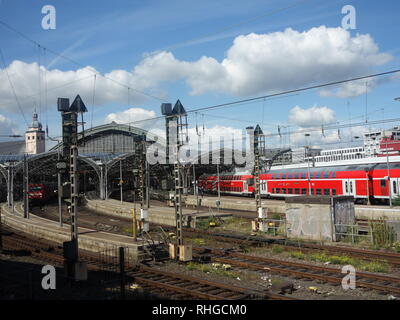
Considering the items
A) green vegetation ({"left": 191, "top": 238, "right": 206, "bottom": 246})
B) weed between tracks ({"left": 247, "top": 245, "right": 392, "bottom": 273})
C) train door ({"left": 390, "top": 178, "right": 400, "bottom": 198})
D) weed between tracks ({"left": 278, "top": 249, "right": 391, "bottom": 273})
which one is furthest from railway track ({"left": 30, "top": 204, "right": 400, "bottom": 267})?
train door ({"left": 390, "top": 178, "right": 400, "bottom": 198})

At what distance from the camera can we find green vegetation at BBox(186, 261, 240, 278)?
1561 centimetres

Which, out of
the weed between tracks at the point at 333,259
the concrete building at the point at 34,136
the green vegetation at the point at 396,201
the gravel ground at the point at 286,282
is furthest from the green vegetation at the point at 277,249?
the concrete building at the point at 34,136

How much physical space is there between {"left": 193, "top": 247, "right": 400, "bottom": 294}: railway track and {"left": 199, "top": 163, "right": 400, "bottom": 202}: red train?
12530 millimetres

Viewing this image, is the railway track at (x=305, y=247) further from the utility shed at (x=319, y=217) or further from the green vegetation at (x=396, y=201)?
the green vegetation at (x=396, y=201)

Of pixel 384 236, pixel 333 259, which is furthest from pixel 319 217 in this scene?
pixel 333 259

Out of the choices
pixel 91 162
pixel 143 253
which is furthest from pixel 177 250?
pixel 91 162

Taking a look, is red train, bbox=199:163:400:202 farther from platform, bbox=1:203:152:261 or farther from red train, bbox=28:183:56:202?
red train, bbox=28:183:56:202

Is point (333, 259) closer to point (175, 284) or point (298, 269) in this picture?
point (298, 269)

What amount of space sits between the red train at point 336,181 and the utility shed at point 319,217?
306 inches

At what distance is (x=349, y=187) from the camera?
36.0 m

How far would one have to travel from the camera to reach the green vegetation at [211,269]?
15.6m

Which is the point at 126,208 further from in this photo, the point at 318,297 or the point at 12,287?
the point at 318,297

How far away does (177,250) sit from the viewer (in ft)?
61.5
